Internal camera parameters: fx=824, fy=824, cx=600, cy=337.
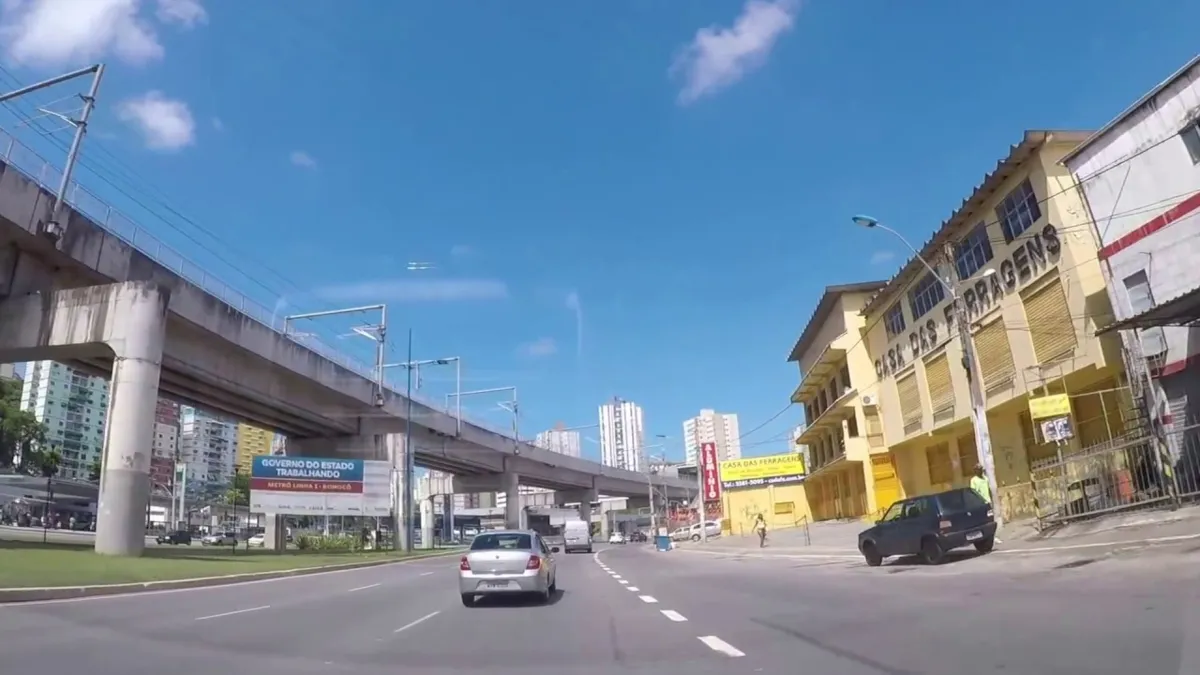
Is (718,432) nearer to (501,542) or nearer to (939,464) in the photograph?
(939,464)

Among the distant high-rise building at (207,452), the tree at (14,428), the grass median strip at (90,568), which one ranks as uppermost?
the distant high-rise building at (207,452)

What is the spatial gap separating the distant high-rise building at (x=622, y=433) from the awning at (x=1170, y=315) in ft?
303

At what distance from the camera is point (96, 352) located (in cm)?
3017

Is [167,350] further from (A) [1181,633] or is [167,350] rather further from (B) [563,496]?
(B) [563,496]

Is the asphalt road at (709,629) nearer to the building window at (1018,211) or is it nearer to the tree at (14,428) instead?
the building window at (1018,211)

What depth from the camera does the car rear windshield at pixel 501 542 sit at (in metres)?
15.1

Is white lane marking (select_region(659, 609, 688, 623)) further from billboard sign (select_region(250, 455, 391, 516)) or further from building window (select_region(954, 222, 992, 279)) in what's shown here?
billboard sign (select_region(250, 455, 391, 516))

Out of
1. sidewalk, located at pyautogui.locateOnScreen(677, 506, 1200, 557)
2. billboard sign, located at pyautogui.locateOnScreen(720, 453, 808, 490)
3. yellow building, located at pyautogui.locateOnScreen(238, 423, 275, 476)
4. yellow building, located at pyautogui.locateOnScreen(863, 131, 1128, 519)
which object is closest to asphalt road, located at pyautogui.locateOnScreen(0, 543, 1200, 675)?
sidewalk, located at pyautogui.locateOnScreen(677, 506, 1200, 557)

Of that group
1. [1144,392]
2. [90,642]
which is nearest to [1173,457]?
[1144,392]

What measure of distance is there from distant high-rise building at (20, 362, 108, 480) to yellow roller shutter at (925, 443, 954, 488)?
110 meters

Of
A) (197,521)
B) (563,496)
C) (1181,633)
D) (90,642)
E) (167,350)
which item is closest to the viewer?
(1181,633)

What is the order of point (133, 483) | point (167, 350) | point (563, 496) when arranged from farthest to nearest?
point (563, 496) → point (167, 350) → point (133, 483)

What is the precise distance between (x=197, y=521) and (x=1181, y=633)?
5595 inches

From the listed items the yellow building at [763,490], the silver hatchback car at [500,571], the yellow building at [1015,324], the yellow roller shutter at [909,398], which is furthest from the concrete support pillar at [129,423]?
the yellow building at [763,490]
